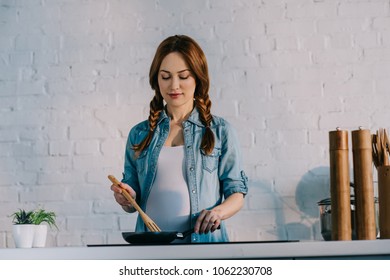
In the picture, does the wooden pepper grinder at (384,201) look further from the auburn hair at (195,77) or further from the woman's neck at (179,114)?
the woman's neck at (179,114)

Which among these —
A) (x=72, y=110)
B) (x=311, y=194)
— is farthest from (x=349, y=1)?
(x=72, y=110)

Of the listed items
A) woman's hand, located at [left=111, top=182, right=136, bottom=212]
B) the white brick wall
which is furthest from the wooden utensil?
the white brick wall

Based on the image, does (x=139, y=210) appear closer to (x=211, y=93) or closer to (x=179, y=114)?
(x=179, y=114)

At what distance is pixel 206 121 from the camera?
2.32 metres

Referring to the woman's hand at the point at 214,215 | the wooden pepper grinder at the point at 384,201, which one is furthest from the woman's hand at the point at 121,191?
the wooden pepper grinder at the point at 384,201

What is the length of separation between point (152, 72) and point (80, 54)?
0.90m

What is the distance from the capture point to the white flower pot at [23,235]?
2.40 meters

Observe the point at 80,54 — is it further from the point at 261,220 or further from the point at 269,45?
the point at 261,220

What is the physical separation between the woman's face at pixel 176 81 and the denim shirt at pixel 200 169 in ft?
0.27

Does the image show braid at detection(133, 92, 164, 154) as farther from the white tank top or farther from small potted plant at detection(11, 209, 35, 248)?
small potted plant at detection(11, 209, 35, 248)

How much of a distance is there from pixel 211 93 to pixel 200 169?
82cm

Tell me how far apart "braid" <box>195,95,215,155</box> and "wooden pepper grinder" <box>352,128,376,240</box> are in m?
0.56

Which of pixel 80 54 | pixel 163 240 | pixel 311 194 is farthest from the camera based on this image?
pixel 80 54
